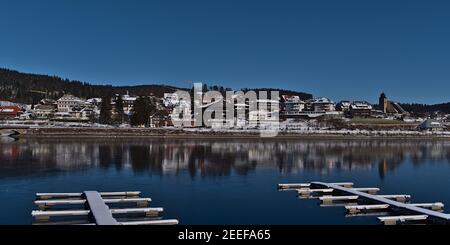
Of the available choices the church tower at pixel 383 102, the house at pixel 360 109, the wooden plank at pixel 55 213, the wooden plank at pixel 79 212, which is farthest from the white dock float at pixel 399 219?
the church tower at pixel 383 102

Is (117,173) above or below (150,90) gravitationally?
below

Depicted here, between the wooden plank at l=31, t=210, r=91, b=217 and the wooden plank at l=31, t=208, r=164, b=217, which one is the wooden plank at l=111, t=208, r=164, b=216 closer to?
the wooden plank at l=31, t=208, r=164, b=217

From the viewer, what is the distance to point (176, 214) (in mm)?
8258

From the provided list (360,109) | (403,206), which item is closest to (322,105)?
(360,109)

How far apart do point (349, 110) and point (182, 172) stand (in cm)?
5952

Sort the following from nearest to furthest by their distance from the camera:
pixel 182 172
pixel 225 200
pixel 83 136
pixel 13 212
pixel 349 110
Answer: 1. pixel 13 212
2. pixel 225 200
3. pixel 182 172
4. pixel 83 136
5. pixel 349 110

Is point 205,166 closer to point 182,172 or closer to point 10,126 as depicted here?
point 182,172

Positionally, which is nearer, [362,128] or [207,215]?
[207,215]

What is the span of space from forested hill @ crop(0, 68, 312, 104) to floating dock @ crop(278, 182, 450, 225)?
63.7m

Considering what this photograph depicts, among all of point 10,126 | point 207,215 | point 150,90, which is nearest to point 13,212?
point 207,215

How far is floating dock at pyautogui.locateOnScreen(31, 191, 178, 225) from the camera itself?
745cm

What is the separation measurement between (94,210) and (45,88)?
82.0 meters

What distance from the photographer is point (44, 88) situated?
276 feet

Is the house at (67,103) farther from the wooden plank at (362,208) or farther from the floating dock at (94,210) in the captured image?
the wooden plank at (362,208)
